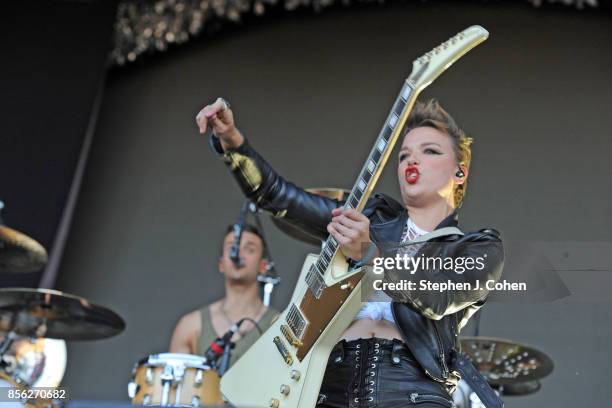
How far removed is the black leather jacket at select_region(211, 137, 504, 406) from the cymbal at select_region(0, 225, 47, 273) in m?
2.00

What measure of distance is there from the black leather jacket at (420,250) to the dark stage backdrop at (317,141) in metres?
2.38

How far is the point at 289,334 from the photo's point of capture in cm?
229

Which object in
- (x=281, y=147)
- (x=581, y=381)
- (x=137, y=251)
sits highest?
(x=281, y=147)

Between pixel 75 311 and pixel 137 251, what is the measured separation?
1.39 meters

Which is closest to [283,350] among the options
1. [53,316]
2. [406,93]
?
[406,93]

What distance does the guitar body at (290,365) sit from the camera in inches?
84.6

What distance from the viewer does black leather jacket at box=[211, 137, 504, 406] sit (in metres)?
2.12

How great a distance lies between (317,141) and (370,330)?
333 centimetres

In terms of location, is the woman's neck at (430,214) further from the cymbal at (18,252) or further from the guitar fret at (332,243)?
the cymbal at (18,252)

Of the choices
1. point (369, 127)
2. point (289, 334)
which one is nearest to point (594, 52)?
point (369, 127)

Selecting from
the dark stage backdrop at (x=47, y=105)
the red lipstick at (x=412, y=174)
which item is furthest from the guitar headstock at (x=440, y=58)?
the dark stage backdrop at (x=47, y=105)

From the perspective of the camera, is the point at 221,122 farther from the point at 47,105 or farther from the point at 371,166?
the point at 47,105

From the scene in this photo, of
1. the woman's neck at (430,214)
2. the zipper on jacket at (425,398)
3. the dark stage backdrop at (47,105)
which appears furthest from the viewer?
the dark stage backdrop at (47,105)

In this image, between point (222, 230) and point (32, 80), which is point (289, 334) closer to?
point (222, 230)
